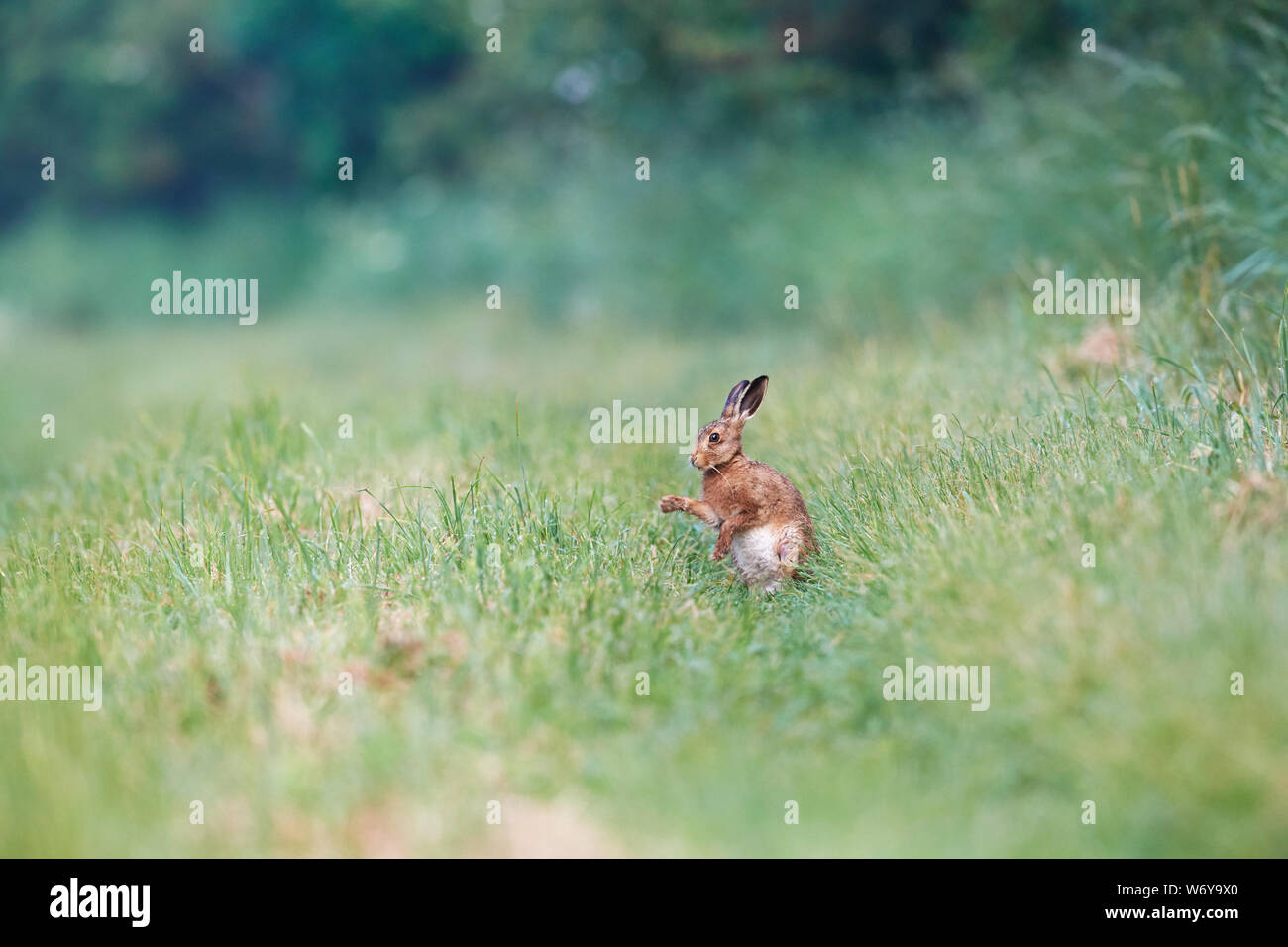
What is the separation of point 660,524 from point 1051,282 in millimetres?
3779

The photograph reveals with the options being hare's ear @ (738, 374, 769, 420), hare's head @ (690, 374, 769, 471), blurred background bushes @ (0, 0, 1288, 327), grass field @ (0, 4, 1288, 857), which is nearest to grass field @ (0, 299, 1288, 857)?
grass field @ (0, 4, 1288, 857)

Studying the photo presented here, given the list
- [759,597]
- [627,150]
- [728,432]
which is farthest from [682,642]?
[627,150]

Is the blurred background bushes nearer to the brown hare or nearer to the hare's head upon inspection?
the hare's head

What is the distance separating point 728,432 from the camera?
Result: 521 centimetres

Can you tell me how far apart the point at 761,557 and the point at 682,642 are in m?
0.81

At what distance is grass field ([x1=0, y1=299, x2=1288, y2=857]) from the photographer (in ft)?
10.8

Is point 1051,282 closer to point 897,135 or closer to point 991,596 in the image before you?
point 991,596

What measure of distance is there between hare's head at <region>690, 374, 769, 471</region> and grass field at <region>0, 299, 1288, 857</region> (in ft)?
1.36

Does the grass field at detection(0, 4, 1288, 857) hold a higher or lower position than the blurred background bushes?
lower

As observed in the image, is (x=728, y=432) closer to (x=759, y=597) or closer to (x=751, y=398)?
(x=751, y=398)

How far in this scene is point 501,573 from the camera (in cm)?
466

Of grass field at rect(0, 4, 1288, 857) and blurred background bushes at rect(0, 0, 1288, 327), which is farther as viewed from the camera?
blurred background bushes at rect(0, 0, 1288, 327)

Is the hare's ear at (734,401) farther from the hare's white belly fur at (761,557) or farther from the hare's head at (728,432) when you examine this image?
the hare's white belly fur at (761,557)
